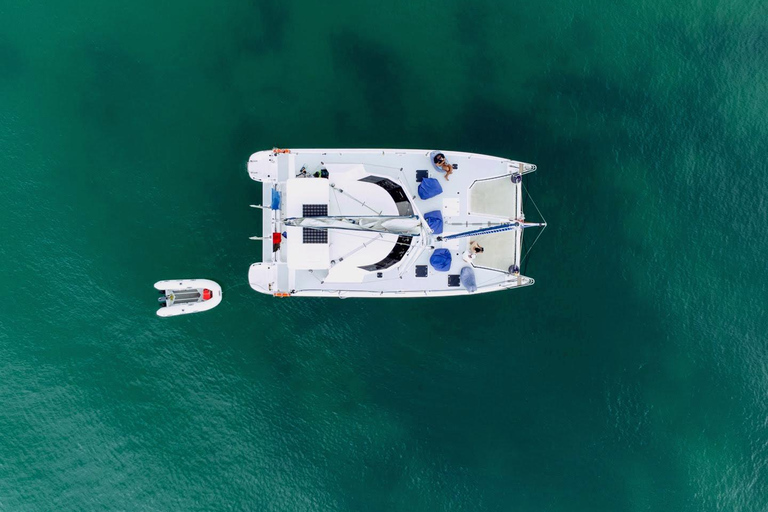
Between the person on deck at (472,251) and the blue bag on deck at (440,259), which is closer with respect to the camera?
the blue bag on deck at (440,259)

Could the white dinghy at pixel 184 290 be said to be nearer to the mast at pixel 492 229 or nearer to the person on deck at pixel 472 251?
the mast at pixel 492 229

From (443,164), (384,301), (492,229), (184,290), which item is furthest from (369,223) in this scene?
(184,290)

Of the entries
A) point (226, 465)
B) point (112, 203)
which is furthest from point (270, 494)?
point (112, 203)

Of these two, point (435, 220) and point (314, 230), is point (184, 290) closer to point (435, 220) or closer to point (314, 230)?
point (314, 230)

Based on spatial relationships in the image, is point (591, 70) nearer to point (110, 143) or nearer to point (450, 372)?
point (450, 372)

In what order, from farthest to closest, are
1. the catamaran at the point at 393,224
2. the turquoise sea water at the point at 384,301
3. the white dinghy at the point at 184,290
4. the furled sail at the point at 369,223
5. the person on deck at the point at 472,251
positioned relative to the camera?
the turquoise sea water at the point at 384,301, the white dinghy at the point at 184,290, the person on deck at the point at 472,251, the catamaran at the point at 393,224, the furled sail at the point at 369,223

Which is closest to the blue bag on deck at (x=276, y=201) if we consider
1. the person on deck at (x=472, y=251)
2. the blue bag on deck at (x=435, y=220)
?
the blue bag on deck at (x=435, y=220)
